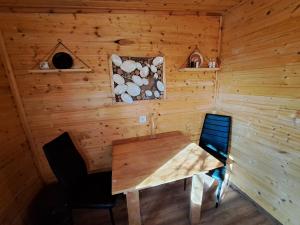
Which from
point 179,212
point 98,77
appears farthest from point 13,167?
point 179,212

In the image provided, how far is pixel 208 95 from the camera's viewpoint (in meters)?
2.36

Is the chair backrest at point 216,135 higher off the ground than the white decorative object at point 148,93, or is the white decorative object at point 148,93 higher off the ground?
the white decorative object at point 148,93

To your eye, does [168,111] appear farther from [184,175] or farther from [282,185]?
[282,185]

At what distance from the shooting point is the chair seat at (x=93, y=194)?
137 centimetres

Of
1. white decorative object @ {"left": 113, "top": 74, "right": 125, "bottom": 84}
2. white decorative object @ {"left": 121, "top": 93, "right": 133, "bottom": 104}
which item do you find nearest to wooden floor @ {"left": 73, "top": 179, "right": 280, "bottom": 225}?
white decorative object @ {"left": 121, "top": 93, "right": 133, "bottom": 104}

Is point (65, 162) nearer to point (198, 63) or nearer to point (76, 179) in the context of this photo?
point (76, 179)

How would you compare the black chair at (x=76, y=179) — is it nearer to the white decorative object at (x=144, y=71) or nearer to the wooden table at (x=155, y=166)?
the wooden table at (x=155, y=166)

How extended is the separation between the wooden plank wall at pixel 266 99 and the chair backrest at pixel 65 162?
6.49 feet

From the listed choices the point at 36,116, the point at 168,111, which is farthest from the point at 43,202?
the point at 168,111

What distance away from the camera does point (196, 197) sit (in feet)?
4.98

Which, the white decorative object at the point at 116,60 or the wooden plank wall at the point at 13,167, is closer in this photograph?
the wooden plank wall at the point at 13,167

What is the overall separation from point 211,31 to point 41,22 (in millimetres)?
2103

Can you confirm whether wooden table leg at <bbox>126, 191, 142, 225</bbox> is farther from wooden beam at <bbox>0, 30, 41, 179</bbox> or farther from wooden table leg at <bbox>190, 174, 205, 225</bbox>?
wooden beam at <bbox>0, 30, 41, 179</bbox>

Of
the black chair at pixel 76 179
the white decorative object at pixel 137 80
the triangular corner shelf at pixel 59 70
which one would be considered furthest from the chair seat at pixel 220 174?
the triangular corner shelf at pixel 59 70
